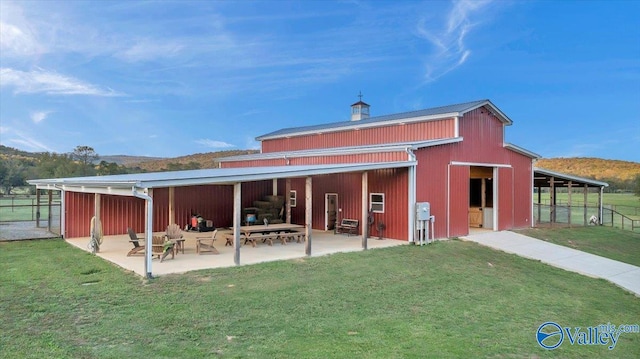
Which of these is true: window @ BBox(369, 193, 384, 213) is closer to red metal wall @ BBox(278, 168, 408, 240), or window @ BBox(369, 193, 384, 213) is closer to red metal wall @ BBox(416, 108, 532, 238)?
red metal wall @ BBox(278, 168, 408, 240)

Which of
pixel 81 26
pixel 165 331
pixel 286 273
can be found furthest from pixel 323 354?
pixel 81 26

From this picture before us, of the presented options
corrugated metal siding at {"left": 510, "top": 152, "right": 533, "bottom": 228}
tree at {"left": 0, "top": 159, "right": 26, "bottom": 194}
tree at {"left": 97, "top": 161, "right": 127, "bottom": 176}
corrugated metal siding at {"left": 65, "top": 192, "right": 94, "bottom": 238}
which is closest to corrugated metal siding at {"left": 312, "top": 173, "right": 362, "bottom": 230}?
corrugated metal siding at {"left": 510, "top": 152, "right": 533, "bottom": 228}

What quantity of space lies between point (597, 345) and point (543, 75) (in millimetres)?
30697

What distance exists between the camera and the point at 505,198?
55.7 ft

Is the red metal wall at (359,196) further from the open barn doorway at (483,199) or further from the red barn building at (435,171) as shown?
the open barn doorway at (483,199)

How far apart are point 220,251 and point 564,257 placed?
10.1m

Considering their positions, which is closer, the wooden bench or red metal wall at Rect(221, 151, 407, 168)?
red metal wall at Rect(221, 151, 407, 168)

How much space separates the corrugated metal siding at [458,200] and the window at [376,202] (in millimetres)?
2544

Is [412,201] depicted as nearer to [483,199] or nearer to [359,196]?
[359,196]

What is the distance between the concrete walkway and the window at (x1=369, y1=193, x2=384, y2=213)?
309 centimetres

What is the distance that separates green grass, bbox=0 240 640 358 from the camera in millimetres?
5074

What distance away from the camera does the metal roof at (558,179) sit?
1892 centimetres

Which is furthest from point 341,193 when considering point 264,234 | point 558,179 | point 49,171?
point 49,171

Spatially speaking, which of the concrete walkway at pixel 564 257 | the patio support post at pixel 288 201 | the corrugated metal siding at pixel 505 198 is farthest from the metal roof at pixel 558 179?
the patio support post at pixel 288 201
